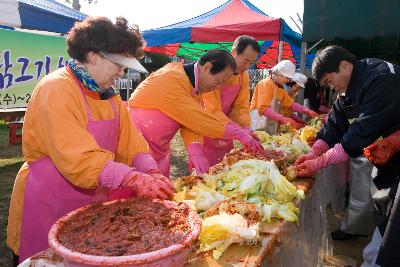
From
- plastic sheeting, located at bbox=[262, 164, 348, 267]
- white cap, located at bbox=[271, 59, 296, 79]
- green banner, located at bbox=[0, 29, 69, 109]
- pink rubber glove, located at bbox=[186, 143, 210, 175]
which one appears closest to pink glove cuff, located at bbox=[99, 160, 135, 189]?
plastic sheeting, located at bbox=[262, 164, 348, 267]

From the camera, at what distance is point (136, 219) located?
1727mm

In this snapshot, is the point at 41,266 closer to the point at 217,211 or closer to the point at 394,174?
the point at 217,211

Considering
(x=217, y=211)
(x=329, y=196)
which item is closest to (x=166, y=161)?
(x=217, y=211)

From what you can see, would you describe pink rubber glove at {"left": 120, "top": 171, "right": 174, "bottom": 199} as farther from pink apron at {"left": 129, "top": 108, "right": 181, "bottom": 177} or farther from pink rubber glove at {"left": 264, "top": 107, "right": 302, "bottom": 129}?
pink rubber glove at {"left": 264, "top": 107, "right": 302, "bottom": 129}

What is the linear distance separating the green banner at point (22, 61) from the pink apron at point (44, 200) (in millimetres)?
6017

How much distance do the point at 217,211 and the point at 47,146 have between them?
1066 mm

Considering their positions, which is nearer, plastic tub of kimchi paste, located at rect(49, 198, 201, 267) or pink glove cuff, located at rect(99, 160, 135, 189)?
plastic tub of kimchi paste, located at rect(49, 198, 201, 267)

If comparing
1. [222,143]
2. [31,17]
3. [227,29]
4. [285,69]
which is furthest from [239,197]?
[227,29]

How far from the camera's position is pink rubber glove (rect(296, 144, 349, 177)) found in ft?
11.0

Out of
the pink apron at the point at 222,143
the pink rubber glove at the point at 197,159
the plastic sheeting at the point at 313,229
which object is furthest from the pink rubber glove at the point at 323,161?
the pink apron at the point at 222,143

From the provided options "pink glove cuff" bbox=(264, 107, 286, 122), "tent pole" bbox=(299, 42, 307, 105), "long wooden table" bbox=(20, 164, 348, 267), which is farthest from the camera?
"tent pole" bbox=(299, 42, 307, 105)

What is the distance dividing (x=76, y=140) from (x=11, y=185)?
5.47 meters

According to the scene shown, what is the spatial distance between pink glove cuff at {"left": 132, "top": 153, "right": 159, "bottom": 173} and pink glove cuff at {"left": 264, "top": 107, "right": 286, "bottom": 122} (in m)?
4.16

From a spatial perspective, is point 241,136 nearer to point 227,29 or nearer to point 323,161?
point 323,161
